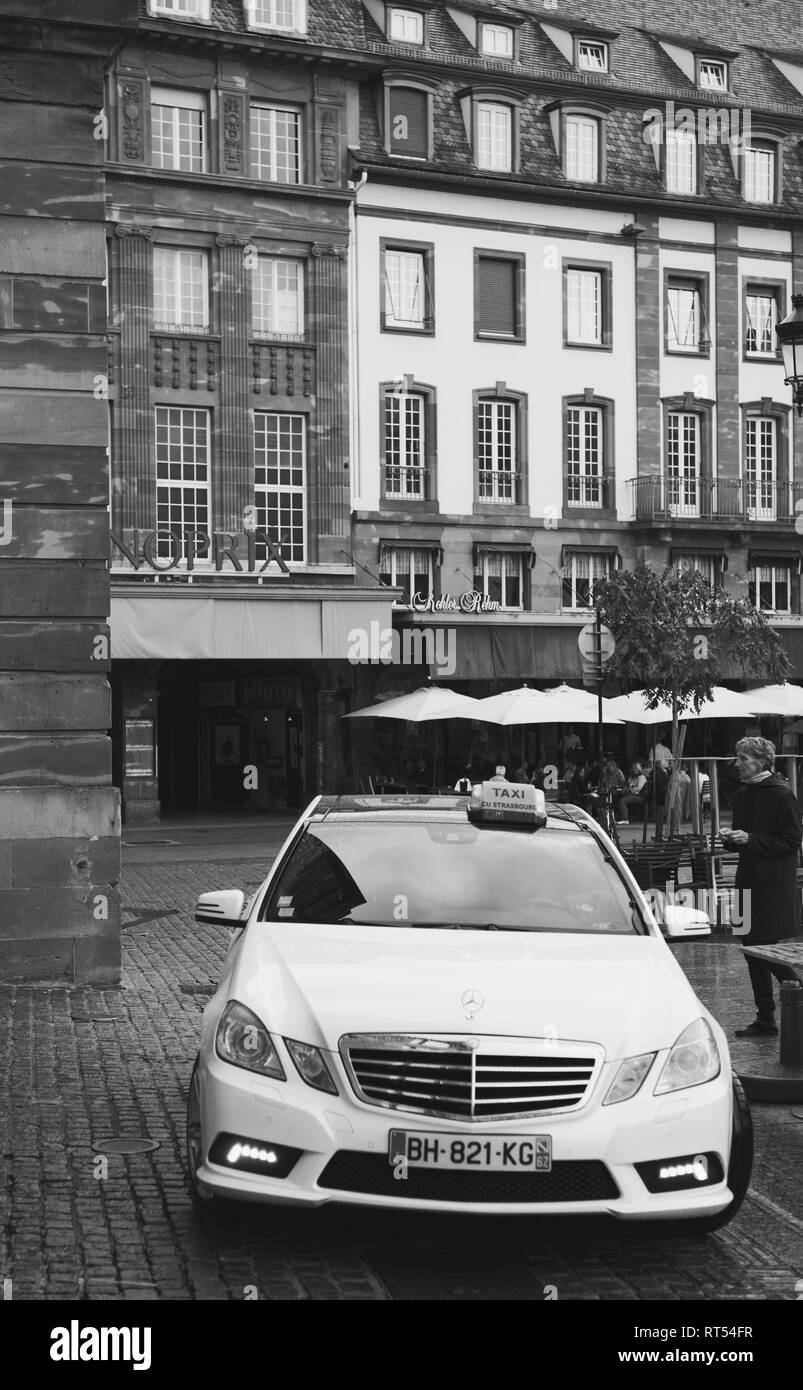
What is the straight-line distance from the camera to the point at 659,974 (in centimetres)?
656

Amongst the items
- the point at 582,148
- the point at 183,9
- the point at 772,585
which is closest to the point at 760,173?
the point at 582,148

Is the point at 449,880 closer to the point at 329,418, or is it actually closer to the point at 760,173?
the point at 329,418

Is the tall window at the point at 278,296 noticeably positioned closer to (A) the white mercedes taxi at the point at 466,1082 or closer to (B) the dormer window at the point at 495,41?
(B) the dormer window at the point at 495,41

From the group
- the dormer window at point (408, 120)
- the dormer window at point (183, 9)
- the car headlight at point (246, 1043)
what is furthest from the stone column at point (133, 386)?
the car headlight at point (246, 1043)

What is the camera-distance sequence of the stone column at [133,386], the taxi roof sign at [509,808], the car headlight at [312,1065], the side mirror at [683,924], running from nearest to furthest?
the car headlight at [312,1065]
the side mirror at [683,924]
the taxi roof sign at [509,808]
the stone column at [133,386]

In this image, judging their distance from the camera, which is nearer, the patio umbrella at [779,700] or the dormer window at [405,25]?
the patio umbrella at [779,700]

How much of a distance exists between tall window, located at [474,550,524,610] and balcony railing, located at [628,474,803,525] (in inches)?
134

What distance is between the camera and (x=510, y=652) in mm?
39250

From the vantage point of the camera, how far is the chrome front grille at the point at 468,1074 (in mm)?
5859

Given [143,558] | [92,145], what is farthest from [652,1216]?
[143,558]

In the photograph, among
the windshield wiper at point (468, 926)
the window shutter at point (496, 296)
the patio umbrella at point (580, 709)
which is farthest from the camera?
the window shutter at point (496, 296)

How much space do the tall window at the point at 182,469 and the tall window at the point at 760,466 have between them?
1406 cm

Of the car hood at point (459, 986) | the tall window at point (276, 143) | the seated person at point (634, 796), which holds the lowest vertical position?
the seated person at point (634, 796)

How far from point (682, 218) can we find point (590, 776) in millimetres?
14456
